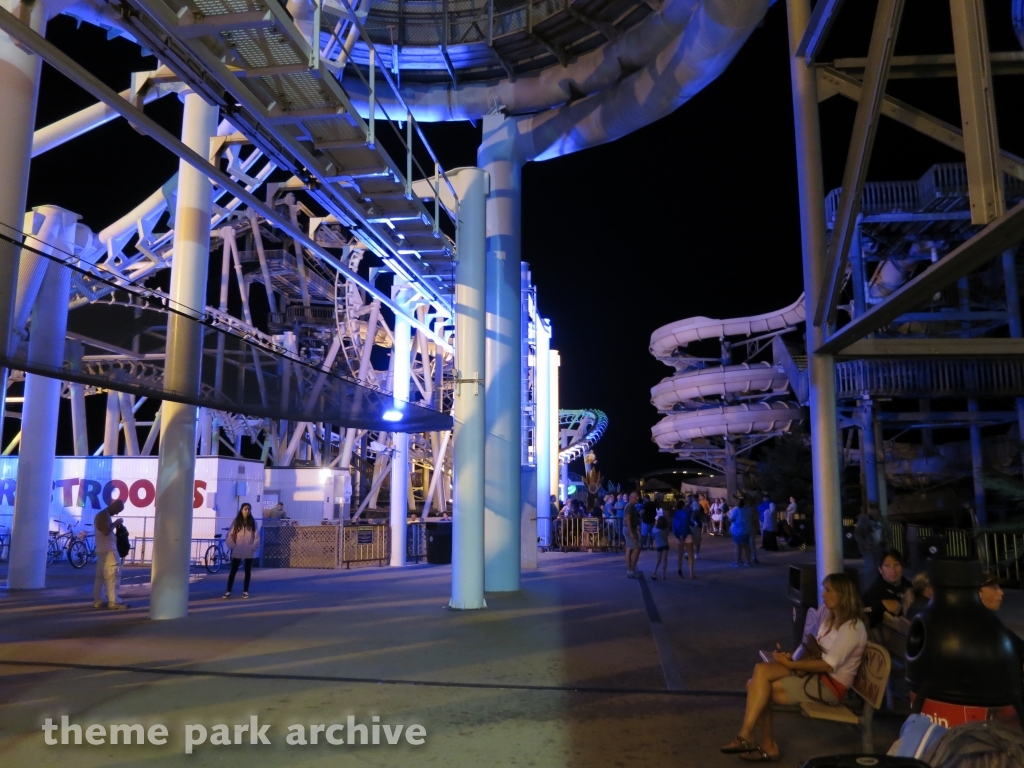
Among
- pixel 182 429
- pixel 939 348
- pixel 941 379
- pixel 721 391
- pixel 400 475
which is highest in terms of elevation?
pixel 721 391

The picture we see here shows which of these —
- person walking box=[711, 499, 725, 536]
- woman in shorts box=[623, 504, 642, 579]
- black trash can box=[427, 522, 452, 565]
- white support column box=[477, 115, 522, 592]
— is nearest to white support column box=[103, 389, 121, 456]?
black trash can box=[427, 522, 452, 565]

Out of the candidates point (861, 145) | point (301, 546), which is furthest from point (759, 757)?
point (301, 546)

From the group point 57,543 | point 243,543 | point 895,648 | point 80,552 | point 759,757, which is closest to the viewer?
point 759,757

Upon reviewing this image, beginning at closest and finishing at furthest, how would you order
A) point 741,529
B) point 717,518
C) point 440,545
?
point 741,529, point 440,545, point 717,518

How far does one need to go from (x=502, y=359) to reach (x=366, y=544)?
8336mm

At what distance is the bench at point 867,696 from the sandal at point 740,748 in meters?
0.44

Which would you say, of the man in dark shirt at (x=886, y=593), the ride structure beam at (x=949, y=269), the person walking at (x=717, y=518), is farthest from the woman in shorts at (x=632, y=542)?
the person walking at (x=717, y=518)

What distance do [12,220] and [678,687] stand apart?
316 inches

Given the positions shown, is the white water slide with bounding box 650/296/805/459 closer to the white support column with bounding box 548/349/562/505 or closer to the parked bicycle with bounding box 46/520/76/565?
the white support column with bounding box 548/349/562/505

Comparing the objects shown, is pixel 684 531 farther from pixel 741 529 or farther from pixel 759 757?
pixel 759 757

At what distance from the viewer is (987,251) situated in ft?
14.7

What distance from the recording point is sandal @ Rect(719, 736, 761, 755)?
206 inches

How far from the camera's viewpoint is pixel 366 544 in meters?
20.2

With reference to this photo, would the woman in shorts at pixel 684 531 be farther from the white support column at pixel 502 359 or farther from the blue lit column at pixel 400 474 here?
the blue lit column at pixel 400 474
